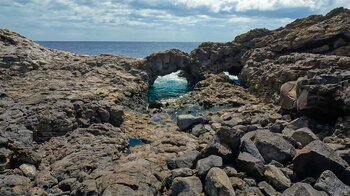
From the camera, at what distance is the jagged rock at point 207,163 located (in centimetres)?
1980

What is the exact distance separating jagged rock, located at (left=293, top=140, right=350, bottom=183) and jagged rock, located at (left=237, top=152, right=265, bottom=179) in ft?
6.80

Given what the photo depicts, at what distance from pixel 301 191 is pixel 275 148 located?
4146mm

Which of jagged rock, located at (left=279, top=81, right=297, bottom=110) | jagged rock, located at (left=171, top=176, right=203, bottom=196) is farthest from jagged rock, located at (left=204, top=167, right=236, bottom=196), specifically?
jagged rock, located at (left=279, top=81, right=297, bottom=110)

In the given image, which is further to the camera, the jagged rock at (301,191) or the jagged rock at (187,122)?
the jagged rock at (187,122)

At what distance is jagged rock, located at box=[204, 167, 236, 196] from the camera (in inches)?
699

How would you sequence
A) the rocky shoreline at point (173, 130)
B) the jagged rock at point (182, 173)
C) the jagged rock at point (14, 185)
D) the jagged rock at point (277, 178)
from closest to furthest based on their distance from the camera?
the jagged rock at point (277, 178) < the rocky shoreline at point (173, 130) < the jagged rock at point (182, 173) < the jagged rock at point (14, 185)

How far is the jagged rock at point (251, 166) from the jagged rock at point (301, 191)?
192 centimetres

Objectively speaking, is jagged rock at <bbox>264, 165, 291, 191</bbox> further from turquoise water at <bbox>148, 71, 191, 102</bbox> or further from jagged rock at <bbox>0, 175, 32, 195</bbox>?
turquoise water at <bbox>148, 71, 191, 102</bbox>

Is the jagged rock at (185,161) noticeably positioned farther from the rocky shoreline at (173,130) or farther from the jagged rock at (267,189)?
the jagged rock at (267,189)

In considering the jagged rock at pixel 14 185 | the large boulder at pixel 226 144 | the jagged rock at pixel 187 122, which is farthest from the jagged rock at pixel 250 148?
the jagged rock at pixel 187 122

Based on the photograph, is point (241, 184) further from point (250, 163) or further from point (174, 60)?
point (174, 60)

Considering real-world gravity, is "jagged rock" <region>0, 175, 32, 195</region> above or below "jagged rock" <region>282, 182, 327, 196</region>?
below

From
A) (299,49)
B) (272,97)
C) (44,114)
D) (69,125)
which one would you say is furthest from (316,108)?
(299,49)

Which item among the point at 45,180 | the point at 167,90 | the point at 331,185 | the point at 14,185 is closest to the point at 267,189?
the point at 331,185
